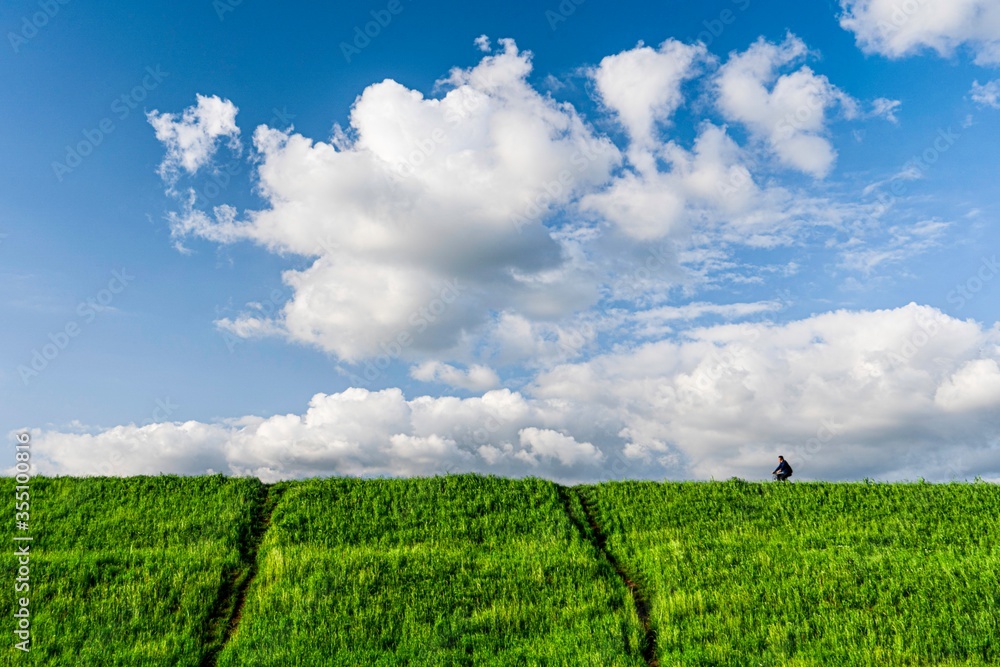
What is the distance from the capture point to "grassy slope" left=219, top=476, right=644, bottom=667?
601 inches

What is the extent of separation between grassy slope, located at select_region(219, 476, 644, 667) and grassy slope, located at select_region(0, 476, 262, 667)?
1.32m

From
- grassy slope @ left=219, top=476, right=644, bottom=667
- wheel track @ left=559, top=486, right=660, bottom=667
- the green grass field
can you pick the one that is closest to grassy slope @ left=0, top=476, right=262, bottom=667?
the green grass field

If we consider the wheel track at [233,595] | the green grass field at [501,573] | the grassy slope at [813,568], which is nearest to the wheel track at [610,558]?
the green grass field at [501,573]

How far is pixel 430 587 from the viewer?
691 inches

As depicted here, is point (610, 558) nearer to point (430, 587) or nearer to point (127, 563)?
point (430, 587)

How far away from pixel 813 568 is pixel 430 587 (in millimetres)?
10703

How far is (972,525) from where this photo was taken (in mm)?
22250

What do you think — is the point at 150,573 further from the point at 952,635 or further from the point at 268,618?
the point at 952,635

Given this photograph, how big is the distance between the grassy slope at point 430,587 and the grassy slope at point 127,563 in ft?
4.33

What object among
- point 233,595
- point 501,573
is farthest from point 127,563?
point 501,573

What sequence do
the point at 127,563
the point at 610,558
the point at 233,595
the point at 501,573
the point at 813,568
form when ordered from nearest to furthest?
the point at 233,595 → the point at 501,573 → the point at 813,568 → the point at 127,563 → the point at 610,558

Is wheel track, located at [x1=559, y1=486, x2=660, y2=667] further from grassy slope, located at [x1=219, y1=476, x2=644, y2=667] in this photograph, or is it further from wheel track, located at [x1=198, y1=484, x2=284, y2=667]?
wheel track, located at [x1=198, y1=484, x2=284, y2=667]

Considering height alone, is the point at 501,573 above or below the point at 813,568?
below

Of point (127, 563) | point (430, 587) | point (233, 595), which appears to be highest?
point (127, 563)
